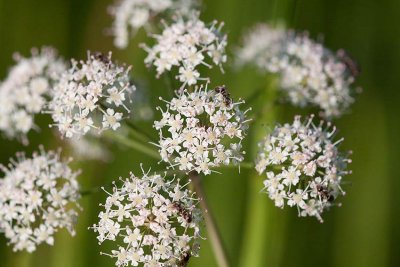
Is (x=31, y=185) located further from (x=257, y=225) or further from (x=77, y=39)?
(x=77, y=39)

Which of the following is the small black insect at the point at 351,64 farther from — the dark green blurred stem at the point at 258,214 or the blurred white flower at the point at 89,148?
the blurred white flower at the point at 89,148

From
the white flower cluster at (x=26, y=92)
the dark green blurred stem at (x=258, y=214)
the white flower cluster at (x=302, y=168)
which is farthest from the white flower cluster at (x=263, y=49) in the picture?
the white flower cluster at (x=26, y=92)

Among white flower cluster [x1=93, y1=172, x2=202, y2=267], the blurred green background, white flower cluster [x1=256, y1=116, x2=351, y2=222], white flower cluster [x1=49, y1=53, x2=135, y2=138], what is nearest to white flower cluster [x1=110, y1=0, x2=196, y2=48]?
the blurred green background

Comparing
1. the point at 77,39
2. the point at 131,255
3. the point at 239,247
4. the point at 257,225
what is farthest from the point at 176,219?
the point at 77,39

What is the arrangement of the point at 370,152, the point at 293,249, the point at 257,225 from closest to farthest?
the point at 257,225 < the point at 293,249 < the point at 370,152

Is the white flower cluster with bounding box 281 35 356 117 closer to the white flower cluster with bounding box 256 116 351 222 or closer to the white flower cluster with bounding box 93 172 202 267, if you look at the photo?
the white flower cluster with bounding box 256 116 351 222
